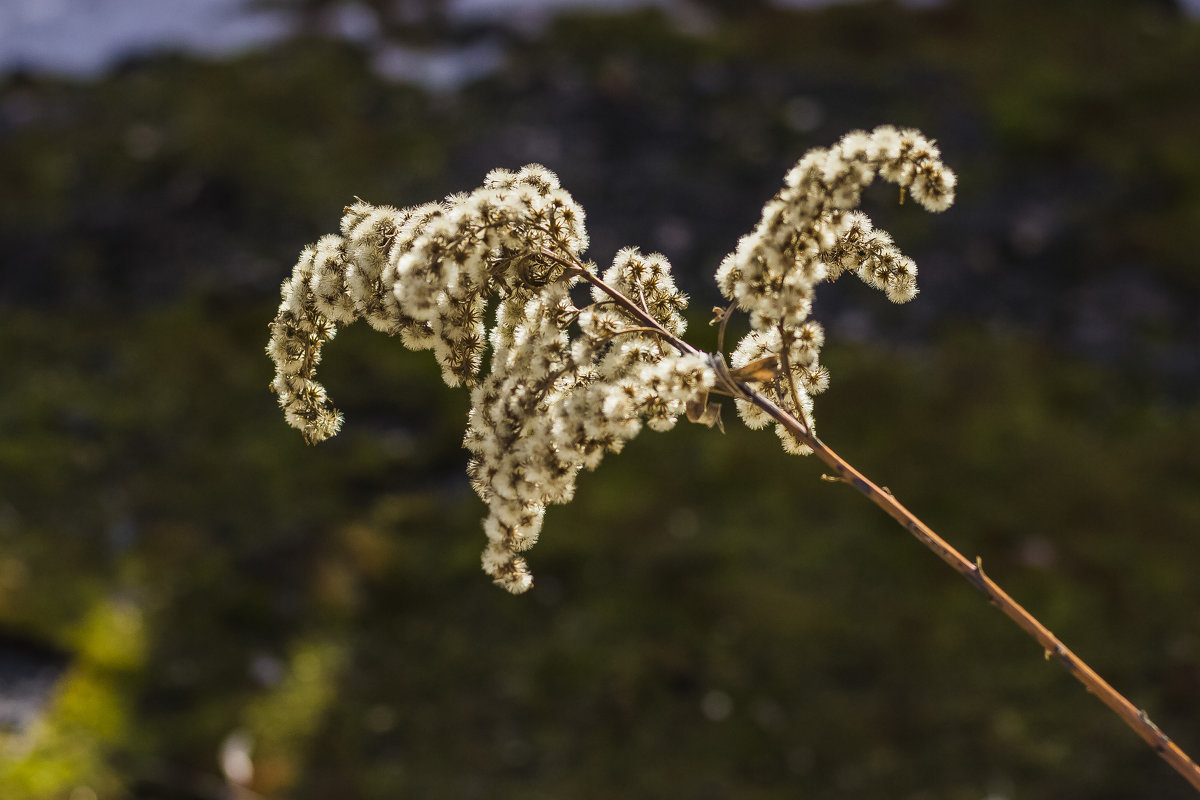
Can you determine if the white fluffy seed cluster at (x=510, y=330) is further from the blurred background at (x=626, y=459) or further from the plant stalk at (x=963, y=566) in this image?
the blurred background at (x=626, y=459)

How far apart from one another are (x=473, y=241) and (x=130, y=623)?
613 centimetres

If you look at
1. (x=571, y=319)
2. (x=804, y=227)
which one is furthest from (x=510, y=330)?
(x=804, y=227)

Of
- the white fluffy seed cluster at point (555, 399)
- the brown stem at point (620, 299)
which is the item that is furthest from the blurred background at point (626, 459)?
the brown stem at point (620, 299)

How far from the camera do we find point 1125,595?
6.98 meters

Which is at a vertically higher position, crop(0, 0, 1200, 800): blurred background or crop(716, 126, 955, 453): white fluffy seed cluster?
crop(0, 0, 1200, 800): blurred background

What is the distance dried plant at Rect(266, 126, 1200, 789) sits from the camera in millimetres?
2143

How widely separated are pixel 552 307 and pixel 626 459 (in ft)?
20.4

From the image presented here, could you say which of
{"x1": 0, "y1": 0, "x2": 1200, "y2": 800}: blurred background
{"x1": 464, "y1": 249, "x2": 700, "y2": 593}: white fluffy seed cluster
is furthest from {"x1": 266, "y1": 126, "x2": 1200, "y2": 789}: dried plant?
{"x1": 0, "y1": 0, "x2": 1200, "y2": 800}: blurred background

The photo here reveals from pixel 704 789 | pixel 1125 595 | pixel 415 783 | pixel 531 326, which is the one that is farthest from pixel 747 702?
pixel 531 326

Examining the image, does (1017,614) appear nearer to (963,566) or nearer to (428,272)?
(963,566)

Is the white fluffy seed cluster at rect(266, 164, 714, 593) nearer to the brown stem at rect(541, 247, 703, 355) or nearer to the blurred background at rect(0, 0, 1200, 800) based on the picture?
the brown stem at rect(541, 247, 703, 355)

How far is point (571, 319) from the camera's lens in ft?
Result: 7.98

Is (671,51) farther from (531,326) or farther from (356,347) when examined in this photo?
(531,326)

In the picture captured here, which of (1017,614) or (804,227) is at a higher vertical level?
(804,227)
